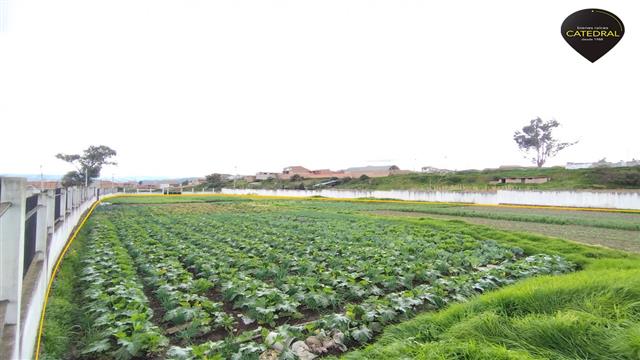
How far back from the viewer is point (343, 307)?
590cm

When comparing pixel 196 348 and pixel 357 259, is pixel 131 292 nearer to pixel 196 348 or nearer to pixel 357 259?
pixel 196 348

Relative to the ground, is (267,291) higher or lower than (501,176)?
lower

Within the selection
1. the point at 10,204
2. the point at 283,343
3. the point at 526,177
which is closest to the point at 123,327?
the point at 283,343

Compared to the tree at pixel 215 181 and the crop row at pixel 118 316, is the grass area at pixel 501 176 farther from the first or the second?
the crop row at pixel 118 316

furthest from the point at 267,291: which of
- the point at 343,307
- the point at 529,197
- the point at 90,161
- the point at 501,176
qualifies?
the point at 90,161

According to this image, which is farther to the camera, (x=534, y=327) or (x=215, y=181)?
(x=215, y=181)

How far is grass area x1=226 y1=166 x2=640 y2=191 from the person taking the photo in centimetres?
3925

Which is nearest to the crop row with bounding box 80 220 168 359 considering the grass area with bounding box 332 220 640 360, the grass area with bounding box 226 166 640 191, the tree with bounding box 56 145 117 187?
the grass area with bounding box 332 220 640 360

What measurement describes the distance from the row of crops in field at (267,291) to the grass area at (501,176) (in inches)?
1455

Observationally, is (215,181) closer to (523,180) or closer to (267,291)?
(523,180)

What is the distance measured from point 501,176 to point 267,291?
52247 mm

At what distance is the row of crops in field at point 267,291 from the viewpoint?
171 inches

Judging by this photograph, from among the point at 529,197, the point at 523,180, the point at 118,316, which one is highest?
the point at 523,180

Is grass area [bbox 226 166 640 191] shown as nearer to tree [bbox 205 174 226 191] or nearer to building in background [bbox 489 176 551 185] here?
building in background [bbox 489 176 551 185]
